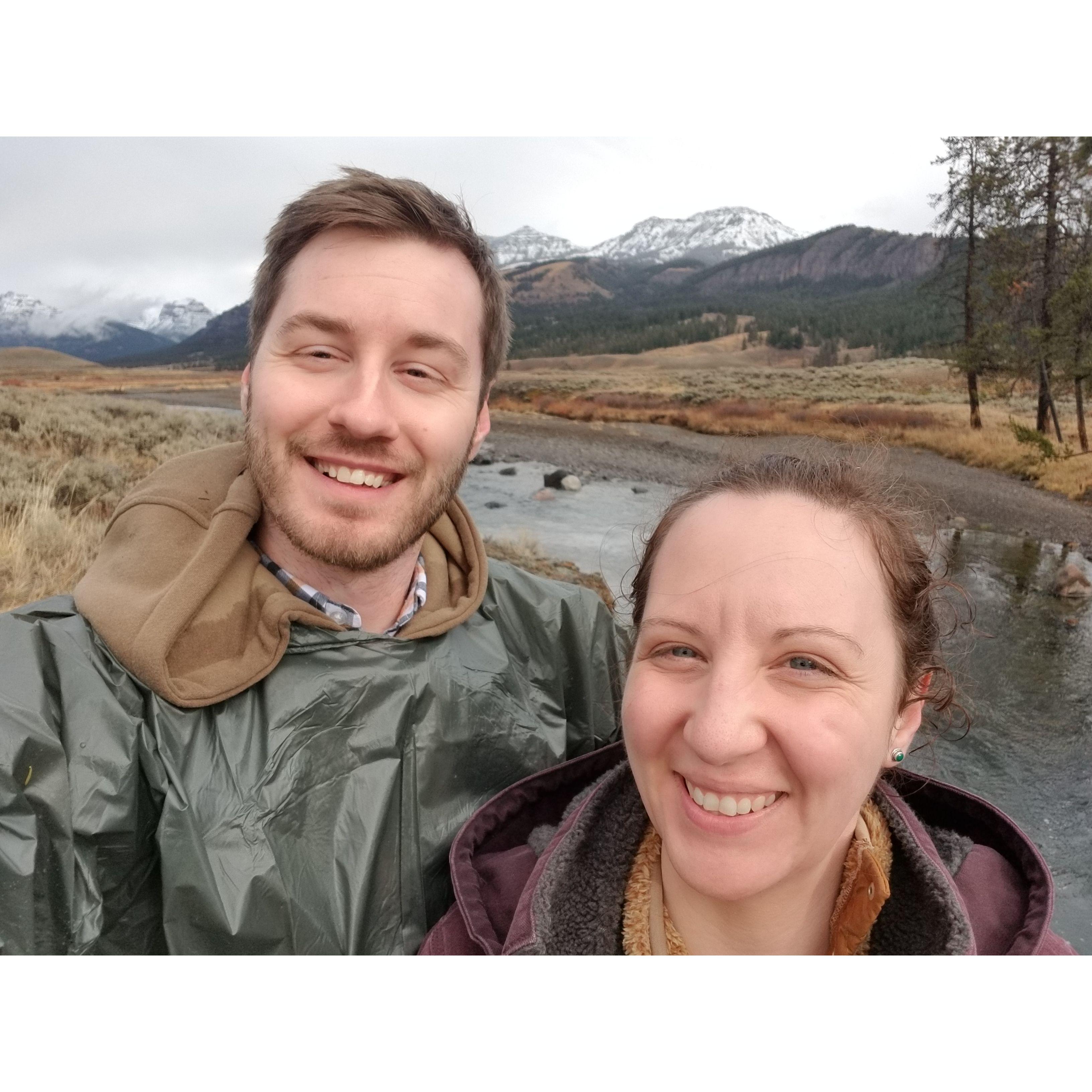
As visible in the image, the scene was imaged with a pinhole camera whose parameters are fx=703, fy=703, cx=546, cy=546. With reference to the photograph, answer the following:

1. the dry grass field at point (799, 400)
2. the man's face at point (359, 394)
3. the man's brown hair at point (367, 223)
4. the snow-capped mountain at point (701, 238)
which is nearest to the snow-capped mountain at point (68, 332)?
the man's brown hair at point (367, 223)

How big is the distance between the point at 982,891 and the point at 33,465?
9.62 ft

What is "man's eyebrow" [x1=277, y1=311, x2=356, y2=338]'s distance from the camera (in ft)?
4.74

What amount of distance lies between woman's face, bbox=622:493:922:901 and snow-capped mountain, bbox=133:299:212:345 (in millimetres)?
2251

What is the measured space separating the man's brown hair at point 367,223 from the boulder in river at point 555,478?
1480 mm

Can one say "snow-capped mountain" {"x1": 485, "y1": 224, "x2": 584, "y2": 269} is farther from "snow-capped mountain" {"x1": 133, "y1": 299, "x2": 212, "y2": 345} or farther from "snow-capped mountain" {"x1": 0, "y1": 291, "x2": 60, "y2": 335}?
"snow-capped mountain" {"x1": 0, "y1": 291, "x2": 60, "y2": 335}

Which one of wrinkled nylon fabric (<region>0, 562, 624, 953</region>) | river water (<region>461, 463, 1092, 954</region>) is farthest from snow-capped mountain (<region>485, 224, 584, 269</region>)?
wrinkled nylon fabric (<region>0, 562, 624, 953</region>)

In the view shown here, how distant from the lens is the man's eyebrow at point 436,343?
1.48 metres

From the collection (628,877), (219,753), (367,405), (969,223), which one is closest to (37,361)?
(367,405)

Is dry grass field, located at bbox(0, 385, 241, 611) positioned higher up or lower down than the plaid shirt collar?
higher up

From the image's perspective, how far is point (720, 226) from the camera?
2.47m

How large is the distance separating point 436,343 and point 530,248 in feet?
4.58

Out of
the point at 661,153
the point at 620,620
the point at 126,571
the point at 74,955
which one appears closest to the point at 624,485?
the point at 620,620

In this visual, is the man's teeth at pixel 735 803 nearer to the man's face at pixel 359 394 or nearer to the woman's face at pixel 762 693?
the woman's face at pixel 762 693
